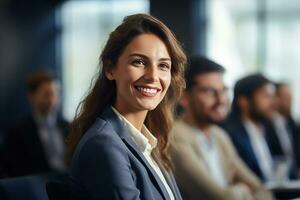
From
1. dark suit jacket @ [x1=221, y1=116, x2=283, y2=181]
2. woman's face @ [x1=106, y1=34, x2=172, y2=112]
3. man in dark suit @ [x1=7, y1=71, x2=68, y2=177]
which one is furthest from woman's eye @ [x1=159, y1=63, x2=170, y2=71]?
man in dark suit @ [x1=7, y1=71, x2=68, y2=177]

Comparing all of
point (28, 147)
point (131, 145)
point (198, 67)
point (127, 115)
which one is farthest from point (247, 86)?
point (131, 145)

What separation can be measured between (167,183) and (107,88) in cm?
38

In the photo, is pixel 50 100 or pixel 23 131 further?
pixel 50 100

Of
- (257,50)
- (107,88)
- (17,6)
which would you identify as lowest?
(257,50)

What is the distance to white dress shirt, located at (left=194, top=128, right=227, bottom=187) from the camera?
10.0ft

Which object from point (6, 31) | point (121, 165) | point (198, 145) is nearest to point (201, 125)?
point (198, 145)

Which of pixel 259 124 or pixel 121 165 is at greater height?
pixel 121 165

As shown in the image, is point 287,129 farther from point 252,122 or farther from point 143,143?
point 143,143

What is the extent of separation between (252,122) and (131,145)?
2.58 metres

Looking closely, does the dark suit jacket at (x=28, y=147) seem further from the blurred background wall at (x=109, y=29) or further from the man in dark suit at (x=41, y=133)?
the blurred background wall at (x=109, y=29)

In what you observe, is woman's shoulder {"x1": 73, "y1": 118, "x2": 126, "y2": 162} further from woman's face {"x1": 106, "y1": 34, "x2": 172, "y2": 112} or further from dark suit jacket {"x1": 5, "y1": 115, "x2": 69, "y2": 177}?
dark suit jacket {"x1": 5, "y1": 115, "x2": 69, "y2": 177}

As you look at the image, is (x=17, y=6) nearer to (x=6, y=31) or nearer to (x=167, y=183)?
(x=6, y=31)

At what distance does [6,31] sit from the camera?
1025cm

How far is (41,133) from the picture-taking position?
16.8 ft
